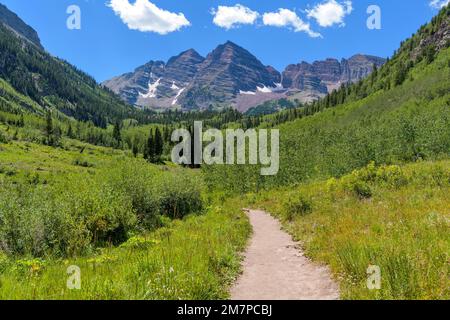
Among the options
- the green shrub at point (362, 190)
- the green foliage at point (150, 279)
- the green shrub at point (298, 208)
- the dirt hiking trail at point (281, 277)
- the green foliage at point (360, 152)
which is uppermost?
the green foliage at point (360, 152)

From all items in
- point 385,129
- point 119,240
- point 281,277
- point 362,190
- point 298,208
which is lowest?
point 119,240

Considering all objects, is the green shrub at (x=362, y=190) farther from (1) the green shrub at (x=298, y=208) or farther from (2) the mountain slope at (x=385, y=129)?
(2) the mountain slope at (x=385, y=129)

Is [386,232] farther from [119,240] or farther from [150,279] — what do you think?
[119,240]

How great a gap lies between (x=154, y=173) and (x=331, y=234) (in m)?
23.7

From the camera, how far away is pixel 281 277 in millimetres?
11125

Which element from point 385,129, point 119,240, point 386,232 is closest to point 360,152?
point 385,129

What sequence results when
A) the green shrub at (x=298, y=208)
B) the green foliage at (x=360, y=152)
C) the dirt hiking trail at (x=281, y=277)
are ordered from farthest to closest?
the green foliage at (x=360, y=152)
the green shrub at (x=298, y=208)
the dirt hiking trail at (x=281, y=277)

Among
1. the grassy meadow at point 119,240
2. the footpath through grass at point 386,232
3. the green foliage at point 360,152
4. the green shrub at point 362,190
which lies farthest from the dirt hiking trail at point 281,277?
the green foliage at point 360,152

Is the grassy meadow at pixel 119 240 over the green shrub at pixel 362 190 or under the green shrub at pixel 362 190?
under

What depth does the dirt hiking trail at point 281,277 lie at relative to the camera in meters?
9.32

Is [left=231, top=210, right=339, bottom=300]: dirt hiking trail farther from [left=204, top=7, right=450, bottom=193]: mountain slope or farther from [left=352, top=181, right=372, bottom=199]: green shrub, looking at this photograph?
[left=204, top=7, right=450, bottom=193]: mountain slope

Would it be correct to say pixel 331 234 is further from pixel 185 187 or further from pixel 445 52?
pixel 445 52

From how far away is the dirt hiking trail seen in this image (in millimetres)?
9320

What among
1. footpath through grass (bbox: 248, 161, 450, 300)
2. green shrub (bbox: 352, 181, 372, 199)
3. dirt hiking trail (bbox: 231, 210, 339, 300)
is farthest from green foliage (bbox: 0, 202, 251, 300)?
green shrub (bbox: 352, 181, 372, 199)
